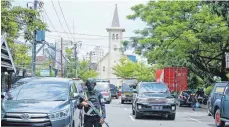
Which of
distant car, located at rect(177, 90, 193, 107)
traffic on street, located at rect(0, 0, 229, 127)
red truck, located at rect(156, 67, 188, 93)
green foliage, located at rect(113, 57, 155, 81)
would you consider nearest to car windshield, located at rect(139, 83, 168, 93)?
traffic on street, located at rect(0, 0, 229, 127)

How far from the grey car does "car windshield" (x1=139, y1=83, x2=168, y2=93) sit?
9008mm

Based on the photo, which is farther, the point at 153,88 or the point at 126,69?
the point at 126,69

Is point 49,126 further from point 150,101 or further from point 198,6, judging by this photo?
point 198,6

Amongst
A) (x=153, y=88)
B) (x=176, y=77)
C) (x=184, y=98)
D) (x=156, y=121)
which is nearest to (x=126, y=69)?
(x=176, y=77)

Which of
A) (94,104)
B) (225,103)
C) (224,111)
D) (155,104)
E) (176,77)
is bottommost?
(155,104)

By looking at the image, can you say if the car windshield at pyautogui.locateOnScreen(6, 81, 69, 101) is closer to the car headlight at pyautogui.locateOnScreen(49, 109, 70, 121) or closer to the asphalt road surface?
the car headlight at pyautogui.locateOnScreen(49, 109, 70, 121)

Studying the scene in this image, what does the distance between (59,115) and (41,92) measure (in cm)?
146

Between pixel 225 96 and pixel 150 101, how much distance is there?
4562mm

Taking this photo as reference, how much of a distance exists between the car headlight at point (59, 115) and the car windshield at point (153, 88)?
1071 centimetres

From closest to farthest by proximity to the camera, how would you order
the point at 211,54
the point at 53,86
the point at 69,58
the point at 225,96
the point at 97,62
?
the point at 53,86 → the point at 225,96 → the point at 211,54 → the point at 69,58 → the point at 97,62

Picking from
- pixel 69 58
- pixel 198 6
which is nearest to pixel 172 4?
pixel 198 6

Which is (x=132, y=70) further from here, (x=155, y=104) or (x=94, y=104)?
(x=94, y=104)

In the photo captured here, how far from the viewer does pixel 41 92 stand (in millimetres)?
11023

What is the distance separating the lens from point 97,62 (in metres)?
121
